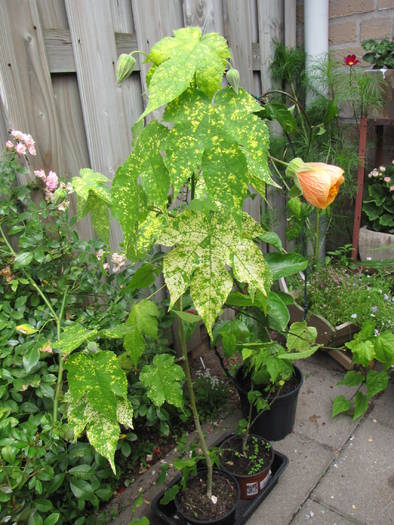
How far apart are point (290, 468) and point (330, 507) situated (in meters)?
0.24

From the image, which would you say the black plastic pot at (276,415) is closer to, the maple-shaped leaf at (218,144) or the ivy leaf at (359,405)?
the ivy leaf at (359,405)

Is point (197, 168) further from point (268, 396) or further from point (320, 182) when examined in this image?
point (268, 396)

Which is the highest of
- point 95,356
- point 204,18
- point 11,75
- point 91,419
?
point 204,18

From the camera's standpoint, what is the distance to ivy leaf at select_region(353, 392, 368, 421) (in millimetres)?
2027

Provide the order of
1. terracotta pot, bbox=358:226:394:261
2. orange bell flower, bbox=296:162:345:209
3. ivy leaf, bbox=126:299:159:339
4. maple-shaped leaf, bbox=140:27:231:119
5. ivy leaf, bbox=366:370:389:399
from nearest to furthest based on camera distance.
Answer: maple-shaped leaf, bbox=140:27:231:119
orange bell flower, bbox=296:162:345:209
ivy leaf, bbox=126:299:159:339
ivy leaf, bbox=366:370:389:399
terracotta pot, bbox=358:226:394:261

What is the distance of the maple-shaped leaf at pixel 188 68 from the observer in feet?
2.27

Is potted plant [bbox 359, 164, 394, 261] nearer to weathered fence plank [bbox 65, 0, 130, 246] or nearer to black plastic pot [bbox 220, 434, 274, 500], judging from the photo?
black plastic pot [bbox 220, 434, 274, 500]

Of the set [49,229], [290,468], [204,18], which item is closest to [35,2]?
[49,229]

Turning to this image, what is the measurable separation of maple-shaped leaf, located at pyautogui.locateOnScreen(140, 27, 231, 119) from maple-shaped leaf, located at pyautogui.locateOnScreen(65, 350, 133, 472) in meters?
0.51

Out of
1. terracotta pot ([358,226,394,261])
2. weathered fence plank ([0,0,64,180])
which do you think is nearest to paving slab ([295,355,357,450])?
terracotta pot ([358,226,394,261])

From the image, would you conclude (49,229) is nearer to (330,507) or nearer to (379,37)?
(330,507)

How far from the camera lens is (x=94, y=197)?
104 centimetres

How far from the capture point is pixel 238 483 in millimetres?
1650

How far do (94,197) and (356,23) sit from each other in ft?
8.42
